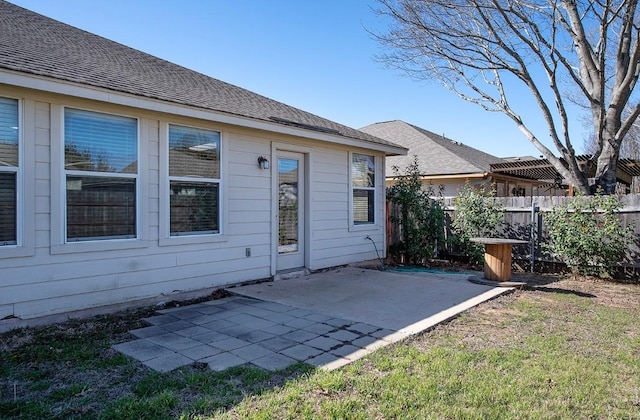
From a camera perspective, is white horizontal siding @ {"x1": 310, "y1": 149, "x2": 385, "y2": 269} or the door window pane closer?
→ the door window pane

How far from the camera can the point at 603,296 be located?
621cm

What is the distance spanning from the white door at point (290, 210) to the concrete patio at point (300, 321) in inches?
20.1

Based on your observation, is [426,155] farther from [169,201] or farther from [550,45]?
→ [169,201]

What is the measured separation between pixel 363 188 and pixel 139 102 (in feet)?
16.3

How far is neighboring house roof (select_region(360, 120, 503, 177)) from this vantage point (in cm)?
1408

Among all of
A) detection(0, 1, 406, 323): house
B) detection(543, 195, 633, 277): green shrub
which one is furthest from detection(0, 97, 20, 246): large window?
detection(543, 195, 633, 277): green shrub

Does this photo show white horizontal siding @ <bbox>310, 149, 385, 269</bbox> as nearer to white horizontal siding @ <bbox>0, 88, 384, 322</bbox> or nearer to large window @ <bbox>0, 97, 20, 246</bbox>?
white horizontal siding @ <bbox>0, 88, 384, 322</bbox>

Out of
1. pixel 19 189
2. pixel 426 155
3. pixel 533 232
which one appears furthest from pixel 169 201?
pixel 426 155

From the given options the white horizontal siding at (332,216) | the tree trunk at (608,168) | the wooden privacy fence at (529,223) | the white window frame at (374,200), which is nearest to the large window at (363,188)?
the white window frame at (374,200)

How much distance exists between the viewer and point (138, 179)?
5.11 m

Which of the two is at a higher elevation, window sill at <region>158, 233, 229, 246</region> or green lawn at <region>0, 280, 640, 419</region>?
window sill at <region>158, 233, 229, 246</region>

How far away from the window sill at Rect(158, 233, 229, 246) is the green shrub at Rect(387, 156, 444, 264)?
4.68 m

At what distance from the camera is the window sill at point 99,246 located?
14.8 ft

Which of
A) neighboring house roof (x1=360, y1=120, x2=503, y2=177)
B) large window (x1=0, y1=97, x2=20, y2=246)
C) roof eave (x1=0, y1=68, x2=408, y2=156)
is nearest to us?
roof eave (x1=0, y1=68, x2=408, y2=156)
